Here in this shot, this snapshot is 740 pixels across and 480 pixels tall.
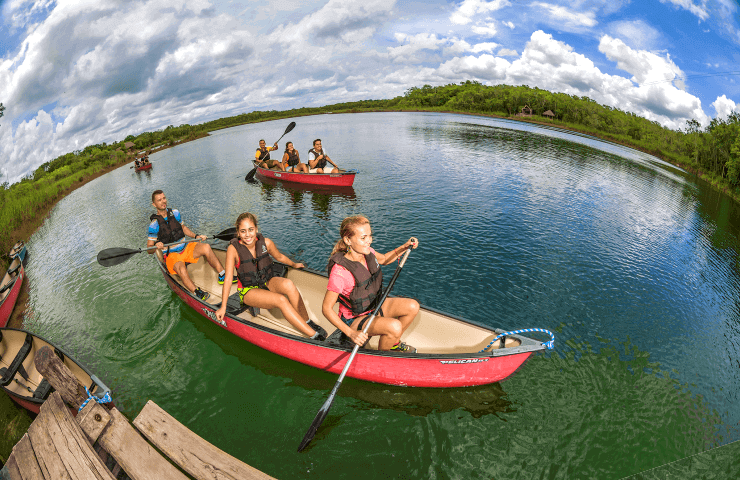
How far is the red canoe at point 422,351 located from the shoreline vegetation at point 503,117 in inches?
305

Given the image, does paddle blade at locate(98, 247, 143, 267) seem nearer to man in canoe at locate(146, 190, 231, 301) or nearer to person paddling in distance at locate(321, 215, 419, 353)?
man in canoe at locate(146, 190, 231, 301)

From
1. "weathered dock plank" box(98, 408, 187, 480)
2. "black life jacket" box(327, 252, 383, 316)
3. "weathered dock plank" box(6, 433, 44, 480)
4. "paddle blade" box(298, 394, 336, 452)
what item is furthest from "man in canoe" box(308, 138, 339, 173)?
"weathered dock plank" box(6, 433, 44, 480)

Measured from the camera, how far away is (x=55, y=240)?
1430 cm

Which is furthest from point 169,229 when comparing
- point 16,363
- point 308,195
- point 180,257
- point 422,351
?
point 308,195

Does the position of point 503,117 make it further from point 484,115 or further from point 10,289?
point 10,289

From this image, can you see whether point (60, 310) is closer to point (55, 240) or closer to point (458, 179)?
point (55, 240)

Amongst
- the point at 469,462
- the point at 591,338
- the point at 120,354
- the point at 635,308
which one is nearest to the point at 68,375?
the point at 120,354

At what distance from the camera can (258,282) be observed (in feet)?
19.2

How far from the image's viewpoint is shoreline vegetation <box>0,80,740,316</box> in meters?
18.6

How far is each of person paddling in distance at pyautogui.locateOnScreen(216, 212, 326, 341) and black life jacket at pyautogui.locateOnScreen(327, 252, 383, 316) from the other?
3.58 feet

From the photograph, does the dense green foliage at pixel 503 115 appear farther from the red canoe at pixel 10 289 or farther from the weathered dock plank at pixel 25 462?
the weathered dock plank at pixel 25 462

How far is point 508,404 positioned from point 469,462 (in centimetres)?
115

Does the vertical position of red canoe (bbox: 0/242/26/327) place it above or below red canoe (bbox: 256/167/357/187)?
below

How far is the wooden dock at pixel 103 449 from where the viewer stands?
11.0 feet
